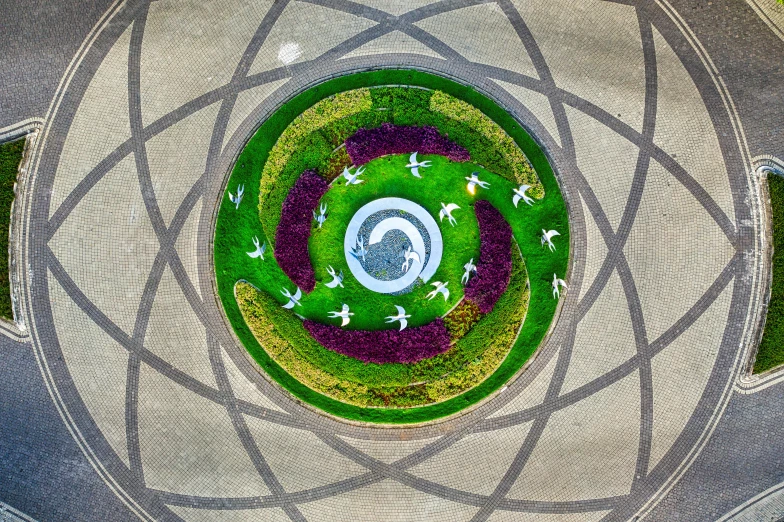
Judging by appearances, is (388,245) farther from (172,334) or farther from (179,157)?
(172,334)

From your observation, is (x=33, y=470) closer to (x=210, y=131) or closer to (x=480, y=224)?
(x=210, y=131)

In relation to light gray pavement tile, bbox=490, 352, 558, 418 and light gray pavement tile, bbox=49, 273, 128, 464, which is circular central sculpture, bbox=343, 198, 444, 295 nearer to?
light gray pavement tile, bbox=490, 352, 558, 418

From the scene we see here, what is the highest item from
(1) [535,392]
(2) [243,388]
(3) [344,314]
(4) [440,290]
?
(4) [440,290]

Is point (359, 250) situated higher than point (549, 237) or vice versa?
point (359, 250)

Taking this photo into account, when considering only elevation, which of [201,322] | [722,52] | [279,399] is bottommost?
[279,399]

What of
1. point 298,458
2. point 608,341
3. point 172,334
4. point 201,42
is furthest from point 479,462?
Answer: point 201,42

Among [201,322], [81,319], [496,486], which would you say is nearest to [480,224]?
[496,486]

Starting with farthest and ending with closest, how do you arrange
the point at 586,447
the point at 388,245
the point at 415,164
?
the point at 388,245 < the point at 586,447 < the point at 415,164
